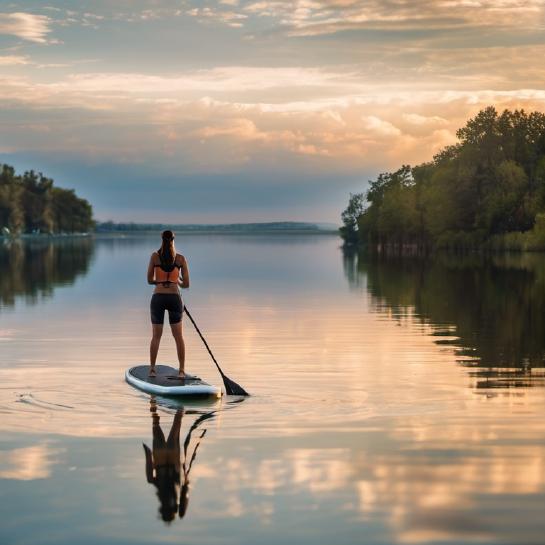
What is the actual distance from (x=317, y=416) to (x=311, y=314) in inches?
758

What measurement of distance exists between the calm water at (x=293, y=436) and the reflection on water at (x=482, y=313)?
0.48 feet

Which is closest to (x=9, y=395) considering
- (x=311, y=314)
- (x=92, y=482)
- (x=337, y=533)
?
(x=92, y=482)

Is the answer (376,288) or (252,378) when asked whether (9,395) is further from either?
(376,288)

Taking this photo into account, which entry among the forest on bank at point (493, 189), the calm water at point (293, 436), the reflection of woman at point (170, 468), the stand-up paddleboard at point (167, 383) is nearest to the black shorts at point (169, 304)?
the stand-up paddleboard at point (167, 383)

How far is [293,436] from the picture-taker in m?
12.9

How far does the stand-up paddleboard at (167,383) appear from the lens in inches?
620

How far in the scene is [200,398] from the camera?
15.8m

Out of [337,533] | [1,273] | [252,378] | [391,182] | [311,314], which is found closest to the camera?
[337,533]

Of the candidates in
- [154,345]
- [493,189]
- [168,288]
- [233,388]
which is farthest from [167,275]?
[493,189]

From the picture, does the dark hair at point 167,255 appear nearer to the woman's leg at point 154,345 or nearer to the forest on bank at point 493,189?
the woman's leg at point 154,345

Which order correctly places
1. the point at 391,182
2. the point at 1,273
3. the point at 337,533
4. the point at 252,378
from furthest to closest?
the point at 391,182
the point at 1,273
the point at 252,378
the point at 337,533

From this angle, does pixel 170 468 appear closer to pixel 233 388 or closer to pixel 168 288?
pixel 233 388

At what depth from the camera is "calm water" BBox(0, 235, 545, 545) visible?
9352 mm

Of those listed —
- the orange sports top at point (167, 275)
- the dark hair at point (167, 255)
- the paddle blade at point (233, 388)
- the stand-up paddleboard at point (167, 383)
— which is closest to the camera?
the stand-up paddleboard at point (167, 383)
